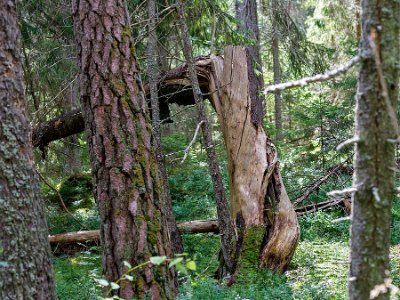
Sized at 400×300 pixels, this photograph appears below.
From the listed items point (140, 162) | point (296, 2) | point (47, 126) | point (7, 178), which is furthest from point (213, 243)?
point (296, 2)

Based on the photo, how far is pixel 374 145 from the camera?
7.32ft

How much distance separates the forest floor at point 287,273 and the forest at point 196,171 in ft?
0.12

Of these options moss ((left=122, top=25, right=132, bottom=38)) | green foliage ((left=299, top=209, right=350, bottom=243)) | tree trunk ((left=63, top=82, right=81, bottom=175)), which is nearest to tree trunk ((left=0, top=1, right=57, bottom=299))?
moss ((left=122, top=25, right=132, bottom=38))

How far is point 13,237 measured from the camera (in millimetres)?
3707

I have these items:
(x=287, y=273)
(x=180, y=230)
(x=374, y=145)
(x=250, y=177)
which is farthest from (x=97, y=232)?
(x=374, y=145)

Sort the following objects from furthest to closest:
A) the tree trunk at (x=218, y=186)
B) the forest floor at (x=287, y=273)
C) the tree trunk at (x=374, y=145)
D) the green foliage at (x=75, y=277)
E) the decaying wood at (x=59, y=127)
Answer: the decaying wood at (x=59, y=127) → the tree trunk at (x=218, y=186) → the green foliage at (x=75, y=277) → the forest floor at (x=287, y=273) → the tree trunk at (x=374, y=145)

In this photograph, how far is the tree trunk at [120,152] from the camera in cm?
410

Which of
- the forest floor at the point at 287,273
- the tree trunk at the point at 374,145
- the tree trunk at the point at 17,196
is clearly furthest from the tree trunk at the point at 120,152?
the tree trunk at the point at 374,145

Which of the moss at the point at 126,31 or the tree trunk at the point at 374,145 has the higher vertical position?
the moss at the point at 126,31

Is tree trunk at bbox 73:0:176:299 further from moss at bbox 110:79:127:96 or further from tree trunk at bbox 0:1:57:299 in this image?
tree trunk at bbox 0:1:57:299

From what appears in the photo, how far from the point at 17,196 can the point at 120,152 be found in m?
0.88

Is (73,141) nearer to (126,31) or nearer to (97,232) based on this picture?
(97,232)

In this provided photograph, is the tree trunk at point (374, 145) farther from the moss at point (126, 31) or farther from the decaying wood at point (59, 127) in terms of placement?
the decaying wood at point (59, 127)

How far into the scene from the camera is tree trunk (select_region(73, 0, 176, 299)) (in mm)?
4098
